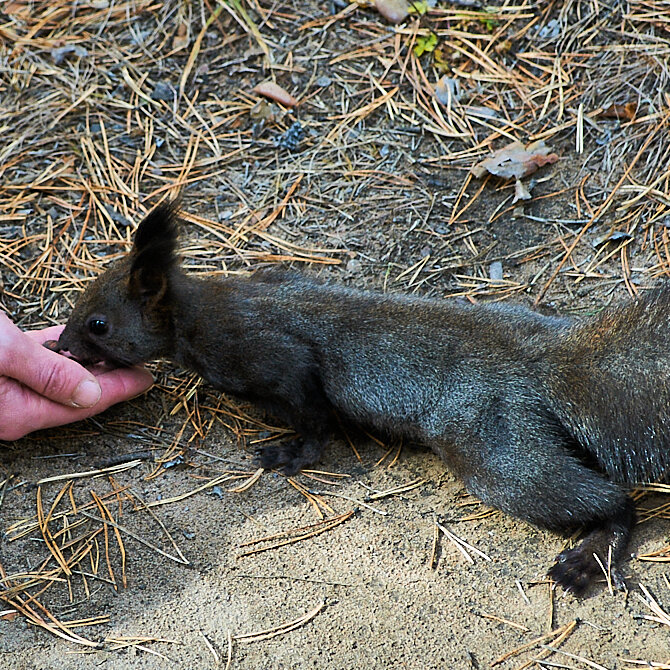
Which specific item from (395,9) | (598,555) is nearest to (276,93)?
(395,9)

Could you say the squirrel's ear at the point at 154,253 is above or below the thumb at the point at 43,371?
above

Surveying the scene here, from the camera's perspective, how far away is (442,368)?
161 inches

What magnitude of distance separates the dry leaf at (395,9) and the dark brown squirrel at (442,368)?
6.72ft

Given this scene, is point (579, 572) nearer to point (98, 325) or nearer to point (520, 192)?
point (520, 192)

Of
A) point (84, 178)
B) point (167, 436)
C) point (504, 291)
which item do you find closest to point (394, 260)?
point (504, 291)

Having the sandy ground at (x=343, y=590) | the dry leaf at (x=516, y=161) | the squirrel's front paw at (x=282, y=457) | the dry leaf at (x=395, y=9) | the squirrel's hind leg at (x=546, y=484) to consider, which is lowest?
the sandy ground at (x=343, y=590)

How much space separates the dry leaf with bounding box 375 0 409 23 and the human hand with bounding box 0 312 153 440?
311cm

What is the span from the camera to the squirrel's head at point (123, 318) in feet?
14.8

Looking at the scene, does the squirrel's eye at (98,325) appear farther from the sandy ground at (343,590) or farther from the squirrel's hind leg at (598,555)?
the squirrel's hind leg at (598,555)

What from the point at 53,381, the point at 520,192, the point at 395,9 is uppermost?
the point at 395,9

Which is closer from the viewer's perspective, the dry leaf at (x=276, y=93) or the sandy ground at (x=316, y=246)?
the sandy ground at (x=316, y=246)

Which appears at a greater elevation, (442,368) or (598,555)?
(442,368)

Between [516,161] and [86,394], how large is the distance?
2805 mm

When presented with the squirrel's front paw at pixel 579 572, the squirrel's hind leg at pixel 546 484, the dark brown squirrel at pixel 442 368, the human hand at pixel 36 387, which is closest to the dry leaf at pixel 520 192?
the dark brown squirrel at pixel 442 368
